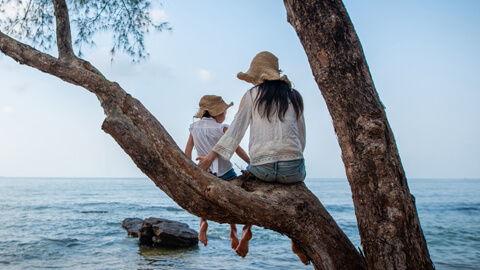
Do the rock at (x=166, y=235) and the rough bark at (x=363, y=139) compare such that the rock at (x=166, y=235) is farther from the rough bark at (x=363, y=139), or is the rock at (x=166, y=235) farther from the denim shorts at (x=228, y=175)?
the rough bark at (x=363, y=139)

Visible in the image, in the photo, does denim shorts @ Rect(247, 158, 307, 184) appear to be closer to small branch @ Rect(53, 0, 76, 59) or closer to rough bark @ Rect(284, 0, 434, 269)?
rough bark @ Rect(284, 0, 434, 269)

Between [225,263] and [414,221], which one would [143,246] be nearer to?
[225,263]

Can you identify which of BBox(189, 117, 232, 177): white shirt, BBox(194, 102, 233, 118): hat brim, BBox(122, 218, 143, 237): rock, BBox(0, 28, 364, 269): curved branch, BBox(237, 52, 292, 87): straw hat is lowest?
BBox(122, 218, 143, 237): rock

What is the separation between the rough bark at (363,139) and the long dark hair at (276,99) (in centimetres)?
31

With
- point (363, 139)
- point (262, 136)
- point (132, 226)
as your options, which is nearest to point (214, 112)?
point (262, 136)

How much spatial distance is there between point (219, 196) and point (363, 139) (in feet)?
3.44

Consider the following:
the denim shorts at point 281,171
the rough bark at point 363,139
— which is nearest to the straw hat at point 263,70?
the rough bark at point 363,139

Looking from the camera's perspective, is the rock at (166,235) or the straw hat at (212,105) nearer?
the straw hat at (212,105)

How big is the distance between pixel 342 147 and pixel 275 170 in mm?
539

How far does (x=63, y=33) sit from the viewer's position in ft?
12.4

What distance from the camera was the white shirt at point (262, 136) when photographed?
2.98 m

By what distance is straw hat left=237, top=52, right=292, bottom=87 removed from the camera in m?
3.12

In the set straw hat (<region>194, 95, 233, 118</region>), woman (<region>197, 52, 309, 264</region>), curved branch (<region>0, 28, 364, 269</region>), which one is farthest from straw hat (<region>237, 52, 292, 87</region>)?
straw hat (<region>194, 95, 233, 118</region>)

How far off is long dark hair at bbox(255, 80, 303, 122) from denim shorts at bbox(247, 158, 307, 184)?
35 cm
